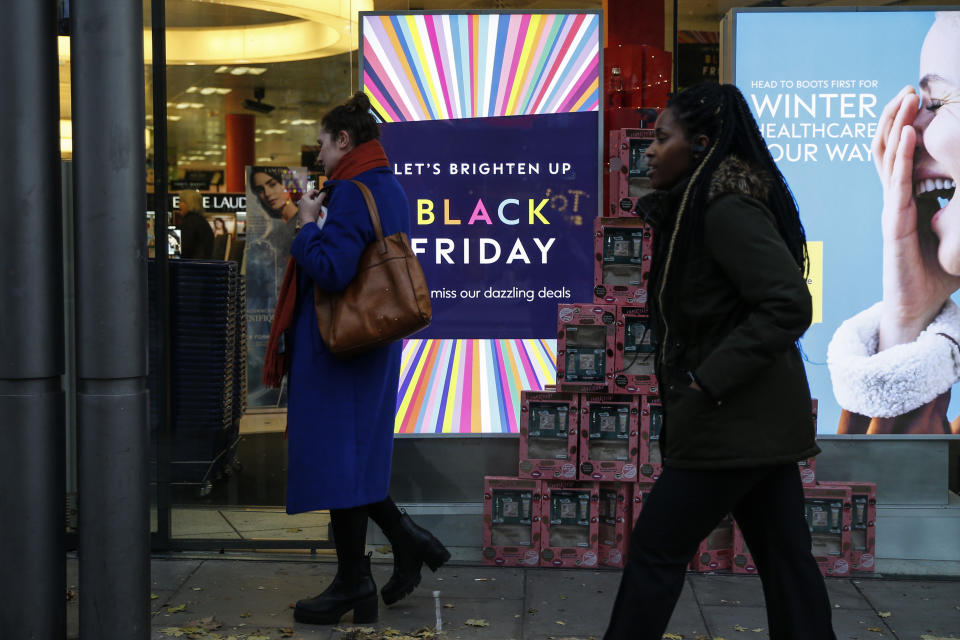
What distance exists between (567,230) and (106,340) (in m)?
2.67

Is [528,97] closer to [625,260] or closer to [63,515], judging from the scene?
[625,260]

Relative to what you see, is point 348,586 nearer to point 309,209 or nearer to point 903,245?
point 309,209

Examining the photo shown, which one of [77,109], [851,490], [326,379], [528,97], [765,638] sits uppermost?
[528,97]

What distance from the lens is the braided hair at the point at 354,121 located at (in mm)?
4180

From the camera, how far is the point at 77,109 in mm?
3387

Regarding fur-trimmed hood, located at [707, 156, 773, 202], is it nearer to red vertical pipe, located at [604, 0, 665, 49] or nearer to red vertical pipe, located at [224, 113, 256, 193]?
red vertical pipe, located at [604, 0, 665, 49]

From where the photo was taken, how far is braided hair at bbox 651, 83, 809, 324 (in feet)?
9.71

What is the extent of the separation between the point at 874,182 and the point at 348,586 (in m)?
3.14

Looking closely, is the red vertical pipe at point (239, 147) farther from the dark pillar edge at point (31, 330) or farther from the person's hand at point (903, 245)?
the person's hand at point (903, 245)

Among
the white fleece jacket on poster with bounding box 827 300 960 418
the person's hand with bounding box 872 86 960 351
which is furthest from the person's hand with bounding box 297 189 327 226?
the person's hand with bounding box 872 86 960 351

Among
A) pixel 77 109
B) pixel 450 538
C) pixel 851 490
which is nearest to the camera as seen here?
pixel 77 109

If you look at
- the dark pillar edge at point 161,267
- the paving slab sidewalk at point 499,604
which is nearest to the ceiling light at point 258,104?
the dark pillar edge at point 161,267

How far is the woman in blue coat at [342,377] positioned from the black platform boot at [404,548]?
124 mm

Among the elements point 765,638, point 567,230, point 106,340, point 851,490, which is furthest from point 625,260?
point 106,340
